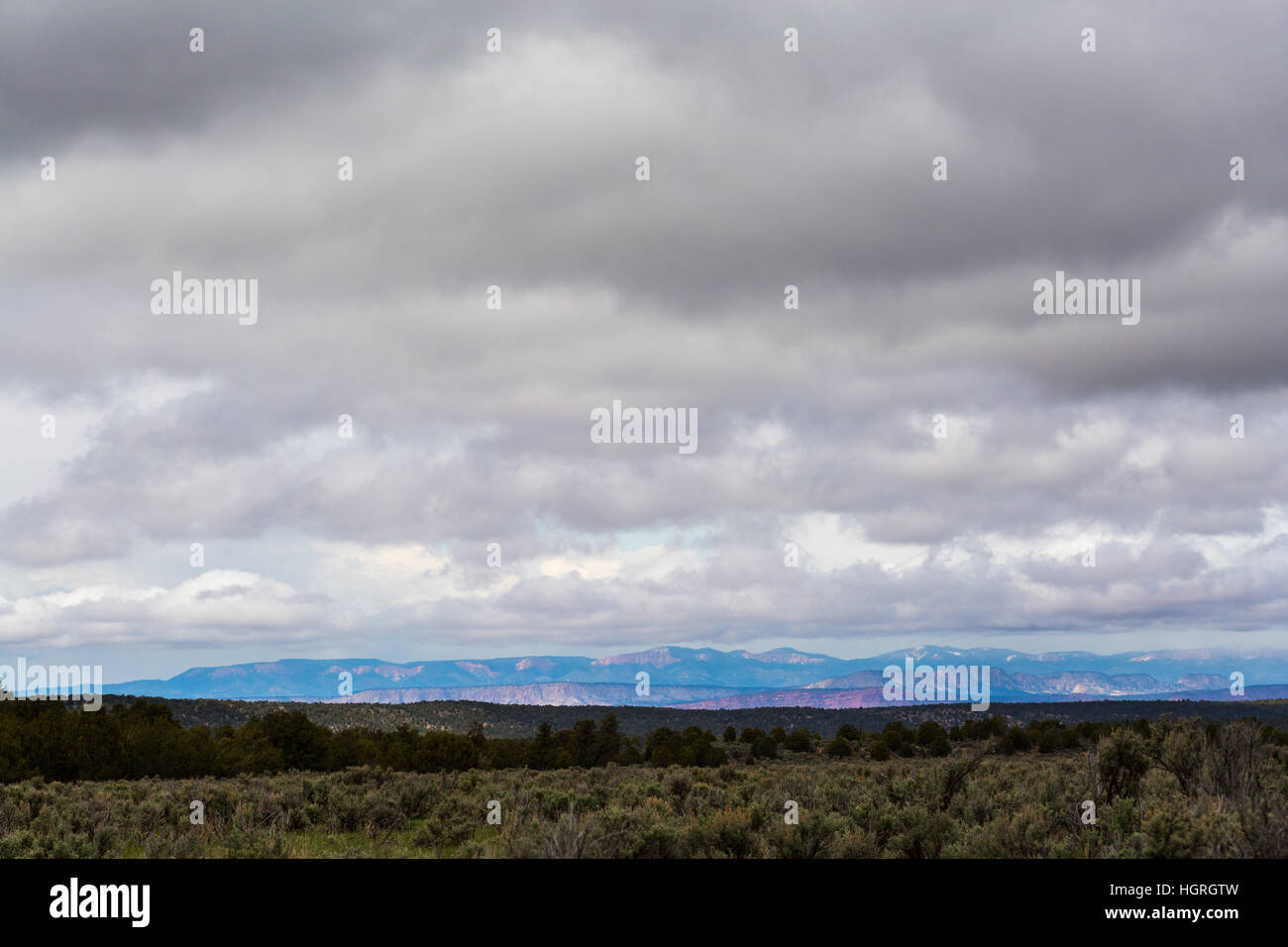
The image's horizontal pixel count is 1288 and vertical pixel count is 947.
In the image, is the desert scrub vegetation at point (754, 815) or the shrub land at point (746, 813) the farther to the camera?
the shrub land at point (746, 813)

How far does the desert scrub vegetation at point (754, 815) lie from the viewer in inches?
442

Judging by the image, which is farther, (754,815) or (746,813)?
(746,813)

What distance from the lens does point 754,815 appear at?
1448 centimetres

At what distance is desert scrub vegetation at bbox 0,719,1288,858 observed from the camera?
36.8 ft

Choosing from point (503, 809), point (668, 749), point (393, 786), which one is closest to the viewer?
point (503, 809)

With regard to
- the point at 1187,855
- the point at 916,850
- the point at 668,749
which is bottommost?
the point at 668,749

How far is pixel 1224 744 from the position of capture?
13.9 meters

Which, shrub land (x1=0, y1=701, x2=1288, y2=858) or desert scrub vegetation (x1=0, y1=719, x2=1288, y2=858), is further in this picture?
shrub land (x1=0, y1=701, x2=1288, y2=858)
